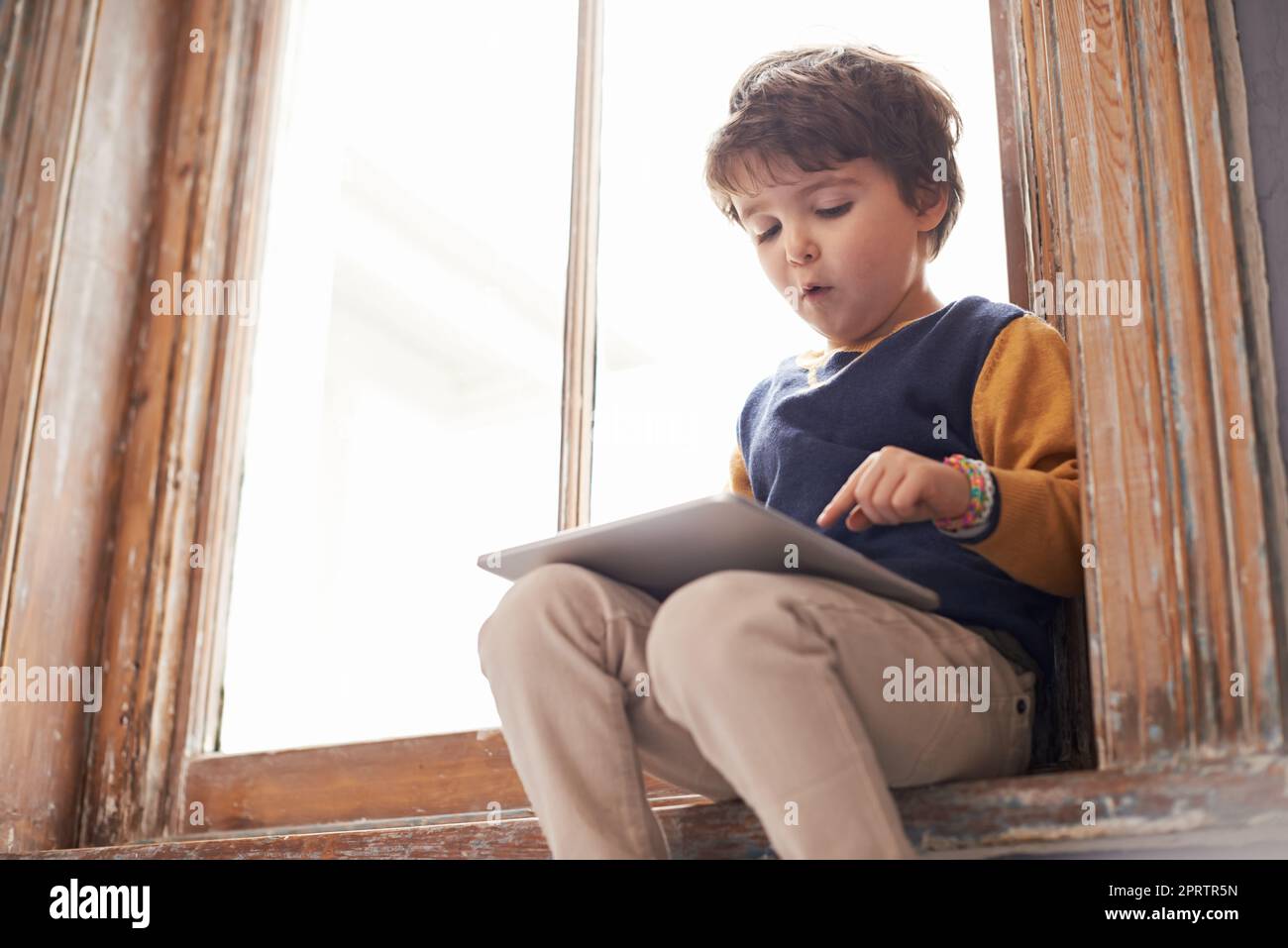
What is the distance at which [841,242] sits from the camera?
3.51ft

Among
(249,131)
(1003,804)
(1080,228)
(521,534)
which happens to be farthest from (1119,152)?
(249,131)

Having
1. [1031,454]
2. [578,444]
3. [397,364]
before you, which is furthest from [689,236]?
[1031,454]

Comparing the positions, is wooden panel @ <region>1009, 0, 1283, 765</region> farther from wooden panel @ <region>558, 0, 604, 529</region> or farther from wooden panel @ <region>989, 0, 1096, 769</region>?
wooden panel @ <region>558, 0, 604, 529</region>

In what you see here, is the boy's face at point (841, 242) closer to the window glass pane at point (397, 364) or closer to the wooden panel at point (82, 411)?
the window glass pane at point (397, 364)

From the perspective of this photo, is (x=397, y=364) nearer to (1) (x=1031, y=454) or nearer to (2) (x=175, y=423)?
(2) (x=175, y=423)

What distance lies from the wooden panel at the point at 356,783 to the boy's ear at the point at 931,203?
1.89 feet

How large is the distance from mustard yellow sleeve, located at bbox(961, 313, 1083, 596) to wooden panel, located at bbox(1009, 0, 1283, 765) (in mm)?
45

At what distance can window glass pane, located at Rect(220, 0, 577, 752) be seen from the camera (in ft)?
5.01

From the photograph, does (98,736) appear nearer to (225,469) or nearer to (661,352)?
(225,469)

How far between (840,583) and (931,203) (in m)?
0.45

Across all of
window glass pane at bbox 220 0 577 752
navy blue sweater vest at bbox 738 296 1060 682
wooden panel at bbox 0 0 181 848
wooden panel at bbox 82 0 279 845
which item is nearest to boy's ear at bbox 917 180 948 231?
navy blue sweater vest at bbox 738 296 1060 682

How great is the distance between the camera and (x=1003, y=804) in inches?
31.4

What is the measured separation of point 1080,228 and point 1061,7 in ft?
0.69

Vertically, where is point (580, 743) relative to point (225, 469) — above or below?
below
